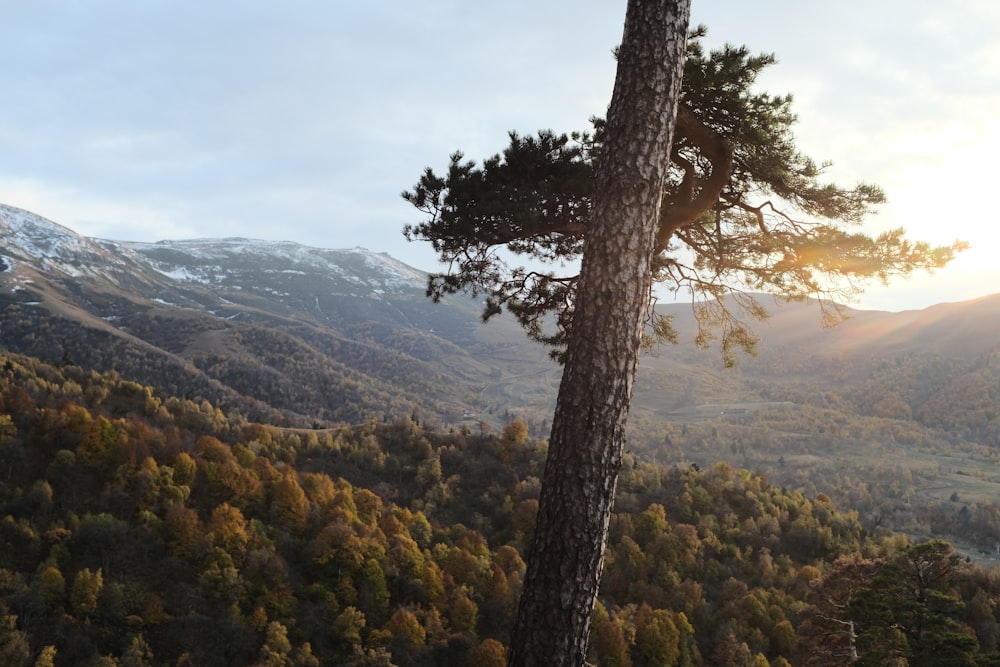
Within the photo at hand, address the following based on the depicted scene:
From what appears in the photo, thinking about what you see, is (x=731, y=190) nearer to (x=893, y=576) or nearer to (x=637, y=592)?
(x=893, y=576)

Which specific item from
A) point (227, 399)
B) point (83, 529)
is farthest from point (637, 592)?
point (227, 399)

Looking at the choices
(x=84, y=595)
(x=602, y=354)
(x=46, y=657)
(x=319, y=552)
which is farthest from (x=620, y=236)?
(x=319, y=552)

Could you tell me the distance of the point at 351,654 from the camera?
187 ft

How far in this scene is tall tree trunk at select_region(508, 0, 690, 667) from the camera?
423 cm

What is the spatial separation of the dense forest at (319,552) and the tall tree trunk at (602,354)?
159 ft

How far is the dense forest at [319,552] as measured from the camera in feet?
178

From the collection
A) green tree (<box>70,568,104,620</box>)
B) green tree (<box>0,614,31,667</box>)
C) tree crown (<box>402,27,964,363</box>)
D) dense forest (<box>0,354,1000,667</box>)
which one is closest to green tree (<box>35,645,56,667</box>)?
dense forest (<box>0,354,1000,667</box>)

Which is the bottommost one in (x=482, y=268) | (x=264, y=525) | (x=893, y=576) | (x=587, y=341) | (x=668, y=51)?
(x=264, y=525)

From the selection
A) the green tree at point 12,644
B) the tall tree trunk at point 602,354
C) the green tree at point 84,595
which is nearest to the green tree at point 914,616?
the tall tree trunk at point 602,354

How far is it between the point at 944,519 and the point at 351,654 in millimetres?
137366

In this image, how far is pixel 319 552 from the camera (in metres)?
66.2

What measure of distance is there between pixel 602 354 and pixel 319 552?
232 ft

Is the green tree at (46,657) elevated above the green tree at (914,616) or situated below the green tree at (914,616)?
below

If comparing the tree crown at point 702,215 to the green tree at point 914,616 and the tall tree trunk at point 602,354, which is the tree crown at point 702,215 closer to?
the tall tree trunk at point 602,354
